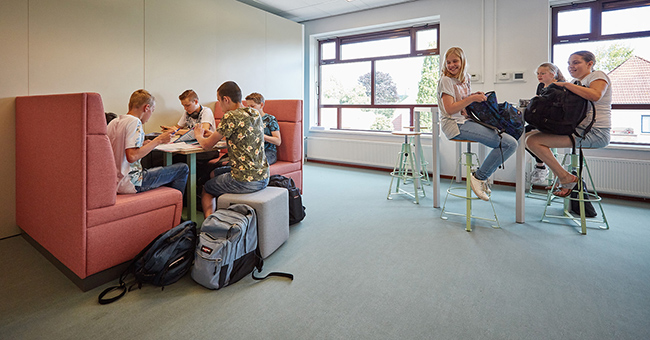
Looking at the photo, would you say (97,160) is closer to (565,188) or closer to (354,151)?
(565,188)

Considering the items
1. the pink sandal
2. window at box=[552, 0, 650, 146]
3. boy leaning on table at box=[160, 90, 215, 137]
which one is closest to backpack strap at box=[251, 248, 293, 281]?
boy leaning on table at box=[160, 90, 215, 137]

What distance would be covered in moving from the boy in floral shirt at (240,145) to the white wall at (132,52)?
1027mm

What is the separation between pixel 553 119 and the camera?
9.83 feet

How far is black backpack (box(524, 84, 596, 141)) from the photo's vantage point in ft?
9.51

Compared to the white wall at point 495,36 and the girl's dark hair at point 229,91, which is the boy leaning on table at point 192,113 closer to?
the girl's dark hair at point 229,91

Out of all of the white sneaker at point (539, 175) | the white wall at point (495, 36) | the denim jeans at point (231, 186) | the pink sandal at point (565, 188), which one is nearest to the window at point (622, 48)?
the white wall at point (495, 36)

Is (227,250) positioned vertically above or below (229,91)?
below

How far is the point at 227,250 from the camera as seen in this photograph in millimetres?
2037

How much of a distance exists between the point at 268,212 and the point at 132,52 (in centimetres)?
267

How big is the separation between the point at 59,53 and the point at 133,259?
226cm

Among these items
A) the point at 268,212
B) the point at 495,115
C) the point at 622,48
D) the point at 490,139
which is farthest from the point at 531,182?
the point at 268,212

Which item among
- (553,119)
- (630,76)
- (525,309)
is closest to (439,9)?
(630,76)

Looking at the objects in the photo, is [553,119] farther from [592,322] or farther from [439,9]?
[439,9]

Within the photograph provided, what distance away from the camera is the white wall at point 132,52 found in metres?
2.91
